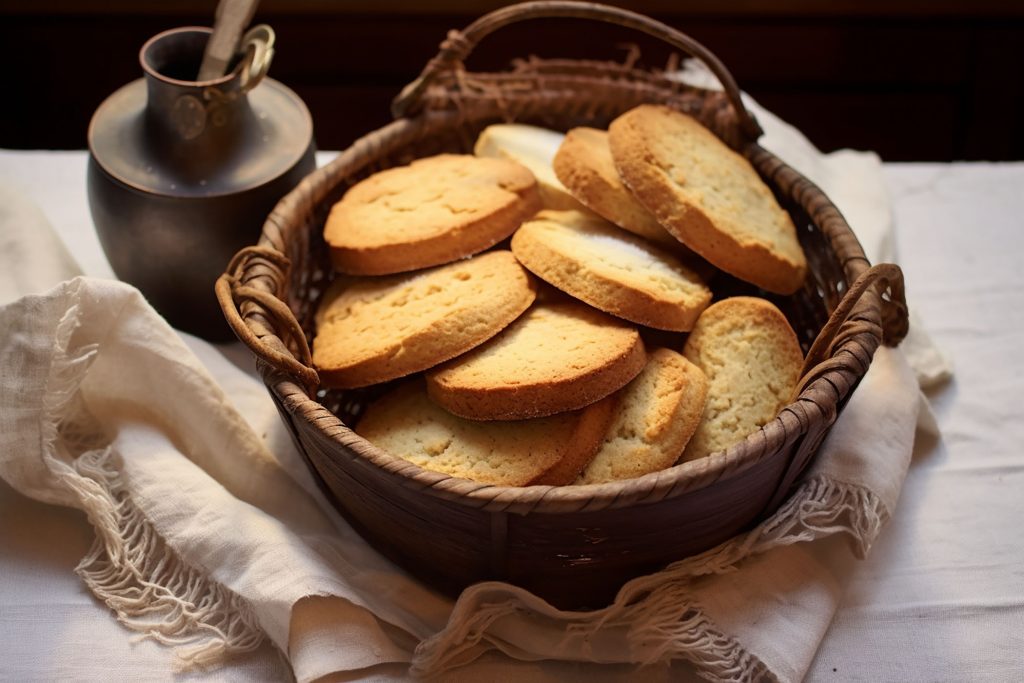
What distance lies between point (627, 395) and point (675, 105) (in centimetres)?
52

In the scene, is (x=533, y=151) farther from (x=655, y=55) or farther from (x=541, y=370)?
(x=655, y=55)

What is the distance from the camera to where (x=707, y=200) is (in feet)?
3.88

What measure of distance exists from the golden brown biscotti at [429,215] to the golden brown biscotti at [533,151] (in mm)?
38

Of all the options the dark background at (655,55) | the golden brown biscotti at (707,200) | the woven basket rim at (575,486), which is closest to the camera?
the woven basket rim at (575,486)

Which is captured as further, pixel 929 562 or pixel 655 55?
pixel 655 55

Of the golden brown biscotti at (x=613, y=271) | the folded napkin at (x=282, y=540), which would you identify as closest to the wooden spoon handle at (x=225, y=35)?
the folded napkin at (x=282, y=540)

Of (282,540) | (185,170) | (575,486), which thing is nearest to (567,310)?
(575,486)

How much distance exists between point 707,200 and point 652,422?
0.30 meters

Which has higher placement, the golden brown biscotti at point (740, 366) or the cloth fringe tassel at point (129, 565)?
the golden brown biscotti at point (740, 366)

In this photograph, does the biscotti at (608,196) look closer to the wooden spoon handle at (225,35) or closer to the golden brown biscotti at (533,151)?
the golden brown biscotti at (533,151)

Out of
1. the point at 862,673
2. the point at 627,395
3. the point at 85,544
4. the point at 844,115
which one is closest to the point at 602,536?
the point at 627,395

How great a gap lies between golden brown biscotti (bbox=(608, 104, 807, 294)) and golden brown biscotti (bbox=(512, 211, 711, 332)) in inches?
1.7

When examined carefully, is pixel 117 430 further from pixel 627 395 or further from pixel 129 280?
pixel 627 395

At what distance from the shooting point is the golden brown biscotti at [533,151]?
1.28 meters
